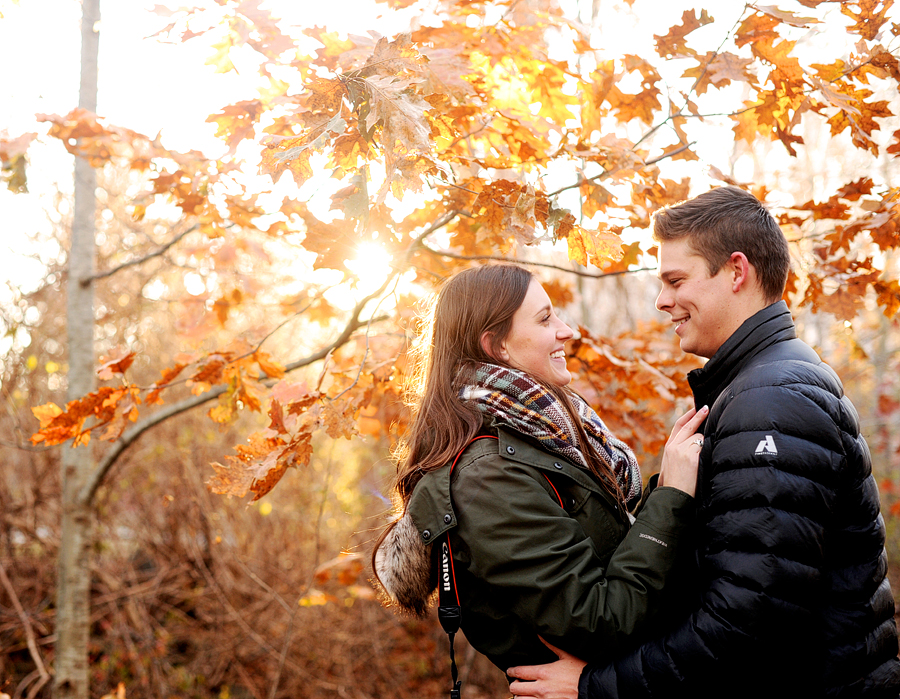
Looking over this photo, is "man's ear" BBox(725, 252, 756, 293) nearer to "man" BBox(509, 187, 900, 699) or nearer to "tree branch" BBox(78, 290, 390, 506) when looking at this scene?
"man" BBox(509, 187, 900, 699)

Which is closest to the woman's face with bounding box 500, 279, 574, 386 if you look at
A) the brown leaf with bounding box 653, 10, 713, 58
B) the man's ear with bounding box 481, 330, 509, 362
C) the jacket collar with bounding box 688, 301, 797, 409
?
the man's ear with bounding box 481, 330, 509, 362

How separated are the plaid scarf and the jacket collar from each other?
357 mm

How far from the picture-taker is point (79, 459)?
3967mm

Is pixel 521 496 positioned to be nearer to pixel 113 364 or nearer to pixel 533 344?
pixel 533 344

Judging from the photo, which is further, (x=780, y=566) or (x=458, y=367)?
(x=458, y=367)

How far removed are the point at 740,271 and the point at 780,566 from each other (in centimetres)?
86

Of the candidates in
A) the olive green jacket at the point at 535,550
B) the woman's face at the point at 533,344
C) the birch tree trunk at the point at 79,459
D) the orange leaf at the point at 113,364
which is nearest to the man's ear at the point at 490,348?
the woman's face at the point at 533,344

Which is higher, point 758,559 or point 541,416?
point 541,416

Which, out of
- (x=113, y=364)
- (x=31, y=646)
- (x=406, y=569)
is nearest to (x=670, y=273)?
(x=406, y=569)

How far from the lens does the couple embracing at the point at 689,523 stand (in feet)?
5.12

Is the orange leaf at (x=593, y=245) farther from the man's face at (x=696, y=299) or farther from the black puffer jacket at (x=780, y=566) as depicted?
the black puffer jacket at (x=780, y=566)

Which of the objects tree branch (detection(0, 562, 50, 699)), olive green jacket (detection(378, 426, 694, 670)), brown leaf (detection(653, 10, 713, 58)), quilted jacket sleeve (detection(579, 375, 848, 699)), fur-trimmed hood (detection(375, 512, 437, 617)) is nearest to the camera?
quilted jacket sleeve (detection(579, 375, 848, 699))

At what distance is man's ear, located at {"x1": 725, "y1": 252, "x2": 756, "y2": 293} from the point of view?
6.45 feet

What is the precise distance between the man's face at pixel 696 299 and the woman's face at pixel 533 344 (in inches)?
13.3
